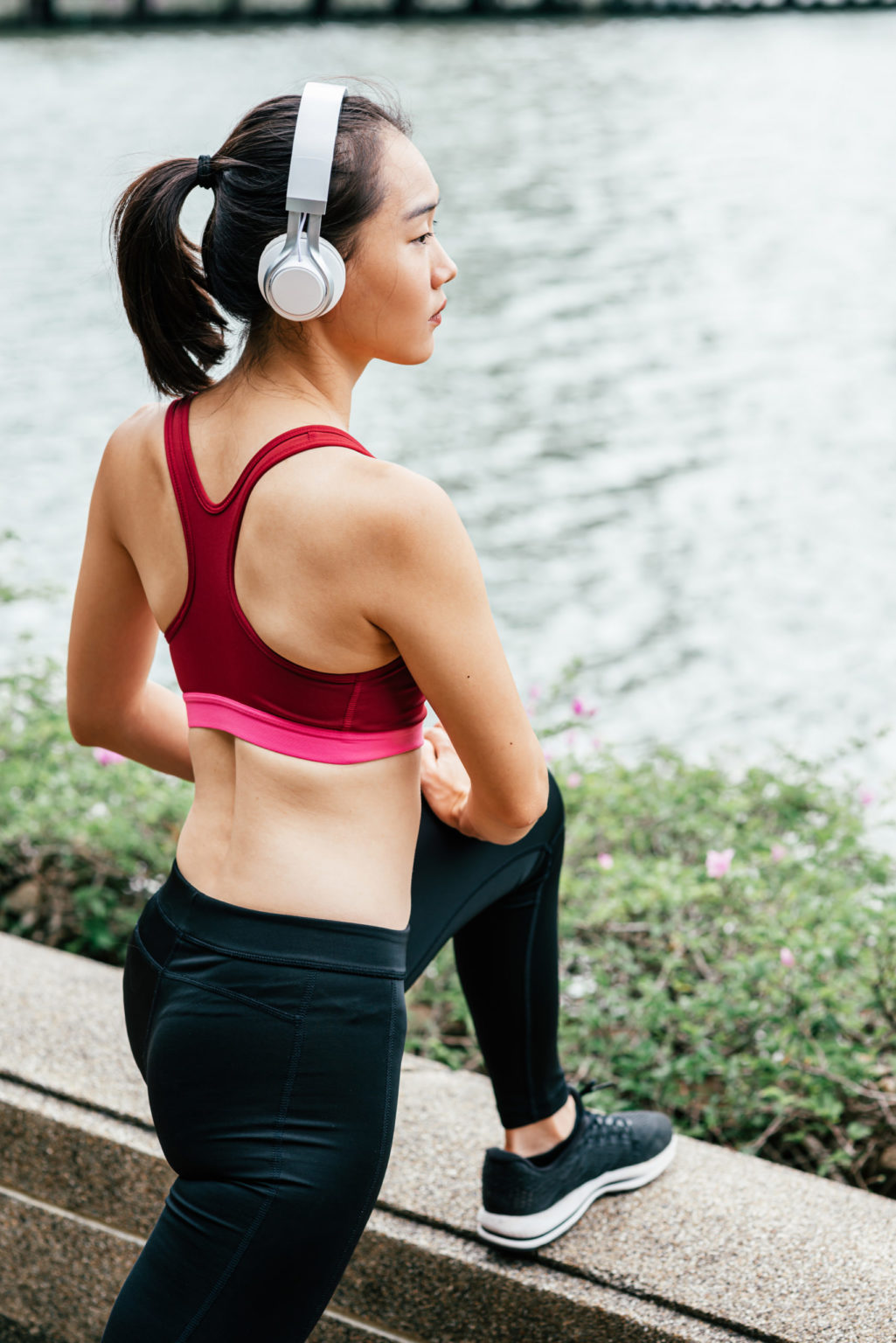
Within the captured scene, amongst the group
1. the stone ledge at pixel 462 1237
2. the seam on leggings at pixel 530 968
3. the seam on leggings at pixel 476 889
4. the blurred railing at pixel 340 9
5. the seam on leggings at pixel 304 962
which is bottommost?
the blurred railing at pixel 340 9

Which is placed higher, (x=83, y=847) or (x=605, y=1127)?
(x=605, y=1127)

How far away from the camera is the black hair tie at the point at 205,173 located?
4.48ft

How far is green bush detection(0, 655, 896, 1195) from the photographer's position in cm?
243

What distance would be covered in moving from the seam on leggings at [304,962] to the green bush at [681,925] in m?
1.19

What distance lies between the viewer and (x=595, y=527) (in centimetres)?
667

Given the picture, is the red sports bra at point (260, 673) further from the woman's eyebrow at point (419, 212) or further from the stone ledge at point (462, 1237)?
the stone ledge at point (462, 1237)

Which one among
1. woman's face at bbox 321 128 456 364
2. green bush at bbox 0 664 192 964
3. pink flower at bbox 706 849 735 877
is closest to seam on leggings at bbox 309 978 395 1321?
woman's face at bbox 321 128 456 364

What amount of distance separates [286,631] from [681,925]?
1.83 m

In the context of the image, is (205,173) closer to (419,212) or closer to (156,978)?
(419,212)

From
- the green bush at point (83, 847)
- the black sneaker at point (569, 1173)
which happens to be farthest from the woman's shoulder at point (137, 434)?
the green bush at point (83, 847)

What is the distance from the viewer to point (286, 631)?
4.28ft

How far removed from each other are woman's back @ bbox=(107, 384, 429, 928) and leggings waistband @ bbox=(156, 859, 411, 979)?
12 mm

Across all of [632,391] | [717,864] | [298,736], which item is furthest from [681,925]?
[632,391]

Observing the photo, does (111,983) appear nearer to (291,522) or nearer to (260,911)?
(260,911)
